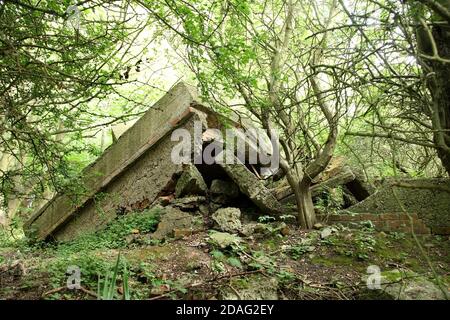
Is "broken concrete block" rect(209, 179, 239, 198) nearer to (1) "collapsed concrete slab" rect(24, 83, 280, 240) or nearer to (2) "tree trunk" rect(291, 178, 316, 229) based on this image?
(1) "collapsed concrete slab" rect(24, 83, 280, 240)

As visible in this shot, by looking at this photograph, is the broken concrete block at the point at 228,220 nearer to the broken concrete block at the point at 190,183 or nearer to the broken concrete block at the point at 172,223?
the broken concrete block at the point at 172,223

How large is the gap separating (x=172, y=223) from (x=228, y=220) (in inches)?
28.9

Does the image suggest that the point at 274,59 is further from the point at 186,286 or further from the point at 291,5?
the point at 186,286

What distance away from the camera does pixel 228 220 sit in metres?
4.47

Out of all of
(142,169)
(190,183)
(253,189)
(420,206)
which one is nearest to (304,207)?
(253,189)

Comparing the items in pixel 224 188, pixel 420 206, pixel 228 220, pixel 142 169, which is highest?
pixel 142 169

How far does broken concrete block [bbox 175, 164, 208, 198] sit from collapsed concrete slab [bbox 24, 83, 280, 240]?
0.15 meters

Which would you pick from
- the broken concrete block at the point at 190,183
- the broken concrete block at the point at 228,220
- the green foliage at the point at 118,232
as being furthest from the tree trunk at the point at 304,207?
the green foliage at the point at 118,232

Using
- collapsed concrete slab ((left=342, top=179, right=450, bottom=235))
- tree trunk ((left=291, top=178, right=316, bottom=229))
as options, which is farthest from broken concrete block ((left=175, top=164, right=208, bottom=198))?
collapsed concrete slab ((left=342, top=179, right=450, bottom=235))

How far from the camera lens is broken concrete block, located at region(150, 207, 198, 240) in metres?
4.40

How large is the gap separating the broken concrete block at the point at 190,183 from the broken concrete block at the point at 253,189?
1.47 ft

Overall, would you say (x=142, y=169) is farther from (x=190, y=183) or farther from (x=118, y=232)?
(x=118, y=232)

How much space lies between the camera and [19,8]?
2.99 meters
